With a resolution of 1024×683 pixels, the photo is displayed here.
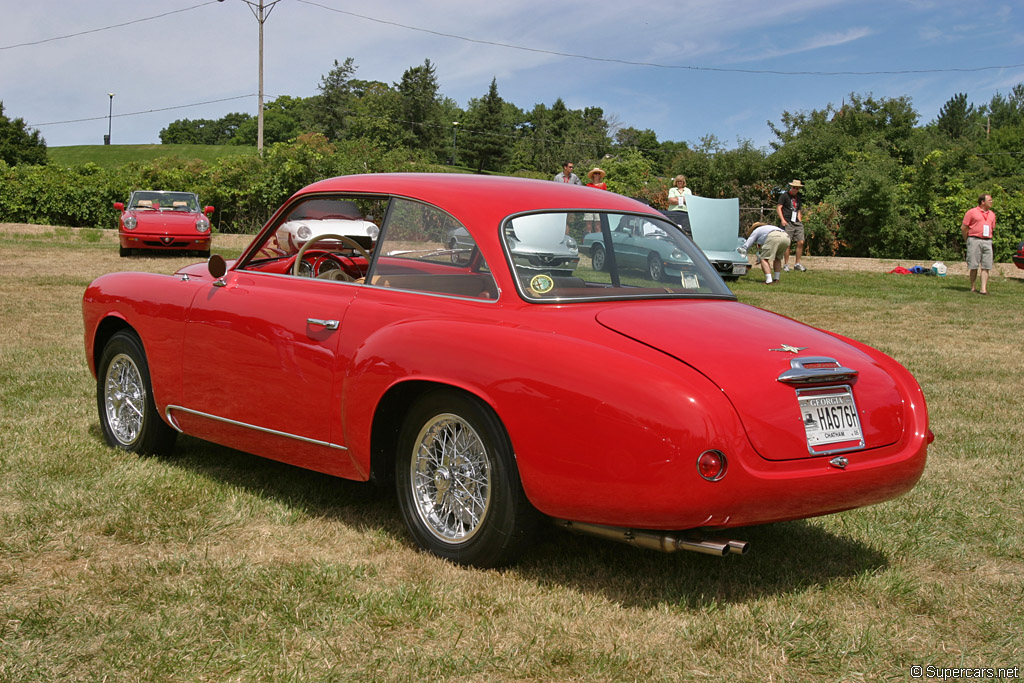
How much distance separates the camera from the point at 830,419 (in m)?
3.54

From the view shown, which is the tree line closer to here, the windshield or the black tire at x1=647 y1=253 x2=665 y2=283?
the windshield

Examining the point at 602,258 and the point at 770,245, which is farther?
the point at 770,245

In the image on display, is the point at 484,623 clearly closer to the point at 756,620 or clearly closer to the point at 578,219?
the point at 756,620

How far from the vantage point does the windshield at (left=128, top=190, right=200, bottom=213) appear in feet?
65.2

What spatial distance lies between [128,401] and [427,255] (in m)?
2.27

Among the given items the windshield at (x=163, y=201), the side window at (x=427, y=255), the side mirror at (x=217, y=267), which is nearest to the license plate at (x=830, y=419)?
the side window at (x=427, y=255)

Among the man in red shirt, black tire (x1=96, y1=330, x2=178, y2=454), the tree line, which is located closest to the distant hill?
the tree line

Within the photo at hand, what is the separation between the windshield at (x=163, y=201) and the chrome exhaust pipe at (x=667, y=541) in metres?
18.2

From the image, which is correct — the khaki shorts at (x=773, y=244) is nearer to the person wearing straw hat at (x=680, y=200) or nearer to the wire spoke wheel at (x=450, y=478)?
the person wearing straw hat at (x=680, y=200)

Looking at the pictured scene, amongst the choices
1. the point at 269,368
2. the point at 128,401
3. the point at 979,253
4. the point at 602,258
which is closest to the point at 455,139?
the point at 979,253

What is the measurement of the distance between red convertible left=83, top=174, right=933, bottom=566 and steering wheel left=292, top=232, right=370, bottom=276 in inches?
0.8

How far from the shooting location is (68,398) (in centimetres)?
687

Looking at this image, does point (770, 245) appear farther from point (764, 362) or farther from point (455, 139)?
point (455, 139)

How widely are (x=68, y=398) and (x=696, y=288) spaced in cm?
470
